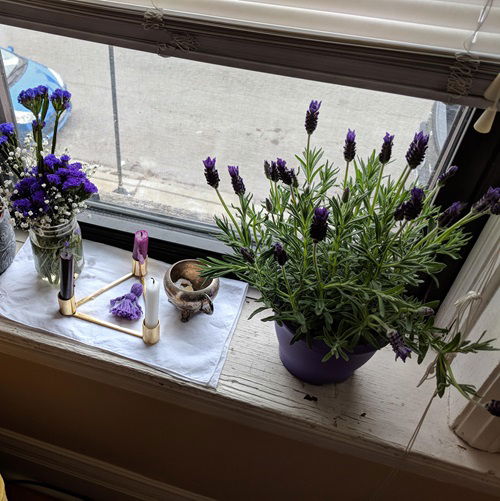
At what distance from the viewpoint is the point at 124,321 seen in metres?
1.05

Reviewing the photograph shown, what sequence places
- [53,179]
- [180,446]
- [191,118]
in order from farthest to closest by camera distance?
[180,446] < [191,118] < [53,179]

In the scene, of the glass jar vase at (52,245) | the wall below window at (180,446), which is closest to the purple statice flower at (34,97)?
the glass jar vase at (52,245)

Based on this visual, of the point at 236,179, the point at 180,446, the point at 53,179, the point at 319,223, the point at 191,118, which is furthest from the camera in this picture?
the point at 180,446

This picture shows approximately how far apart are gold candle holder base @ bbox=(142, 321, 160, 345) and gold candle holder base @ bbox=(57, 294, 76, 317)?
156mm

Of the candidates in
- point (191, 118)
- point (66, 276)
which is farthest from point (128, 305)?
point (191, 118)

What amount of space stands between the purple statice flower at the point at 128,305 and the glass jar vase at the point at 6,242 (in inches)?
9.7

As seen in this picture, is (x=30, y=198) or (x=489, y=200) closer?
(x=489, y=200)

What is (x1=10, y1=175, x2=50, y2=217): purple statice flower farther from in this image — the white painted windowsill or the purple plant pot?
the purple plant pot

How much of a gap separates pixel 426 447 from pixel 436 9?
709 mm

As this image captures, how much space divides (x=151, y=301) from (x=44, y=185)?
28cm

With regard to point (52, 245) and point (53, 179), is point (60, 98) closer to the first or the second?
point (53, 179)

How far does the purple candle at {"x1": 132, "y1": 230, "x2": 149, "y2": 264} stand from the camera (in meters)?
1.04

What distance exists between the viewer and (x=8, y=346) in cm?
105

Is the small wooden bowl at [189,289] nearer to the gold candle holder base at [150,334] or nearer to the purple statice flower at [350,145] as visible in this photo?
the gold candle holder base at [150,334]
